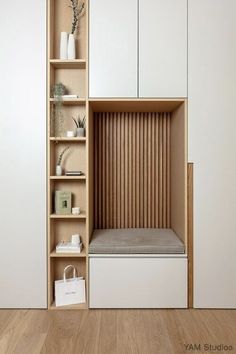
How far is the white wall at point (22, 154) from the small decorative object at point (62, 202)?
0.15 metres

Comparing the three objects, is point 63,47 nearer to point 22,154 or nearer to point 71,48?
point 71,48

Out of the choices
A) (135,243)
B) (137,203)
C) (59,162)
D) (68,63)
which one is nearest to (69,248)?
(135,243)

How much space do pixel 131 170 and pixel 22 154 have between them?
1077mm

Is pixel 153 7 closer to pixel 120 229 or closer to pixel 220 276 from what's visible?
pixel 120 229

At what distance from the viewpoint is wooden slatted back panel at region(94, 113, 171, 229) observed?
10.4 feet

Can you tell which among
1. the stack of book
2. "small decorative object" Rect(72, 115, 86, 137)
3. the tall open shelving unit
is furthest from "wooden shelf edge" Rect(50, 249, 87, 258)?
"small decorative object" Rect(72, 115, 86, 137)

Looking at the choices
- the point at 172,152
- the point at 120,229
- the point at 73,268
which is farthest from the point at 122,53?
the point at 73,268

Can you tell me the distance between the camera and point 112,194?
3188 mm

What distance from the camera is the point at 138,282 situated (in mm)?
2561

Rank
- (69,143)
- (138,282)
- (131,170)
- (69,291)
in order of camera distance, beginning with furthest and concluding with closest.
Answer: (131,170) → (69,143) → (69,291) → (138,282)

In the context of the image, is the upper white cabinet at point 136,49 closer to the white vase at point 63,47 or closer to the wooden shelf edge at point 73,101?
the wooden shelf edge at point 73,101

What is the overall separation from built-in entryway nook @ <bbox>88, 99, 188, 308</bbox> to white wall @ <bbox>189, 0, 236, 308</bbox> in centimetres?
12

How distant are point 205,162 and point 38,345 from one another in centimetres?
177

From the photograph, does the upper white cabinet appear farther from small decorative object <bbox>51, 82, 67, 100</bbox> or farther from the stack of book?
the stack of book
